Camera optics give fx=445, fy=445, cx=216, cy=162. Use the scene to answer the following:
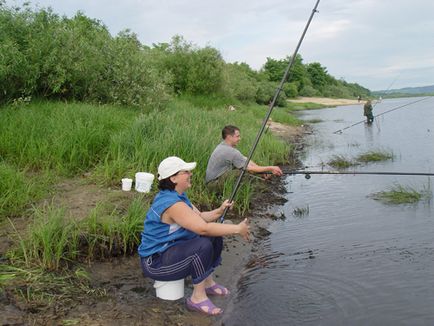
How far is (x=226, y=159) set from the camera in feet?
22.1

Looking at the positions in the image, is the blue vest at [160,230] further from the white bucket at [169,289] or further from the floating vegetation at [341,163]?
the floating vegetation at [341,163]

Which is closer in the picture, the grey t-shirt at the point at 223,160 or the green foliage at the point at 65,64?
the grey t-shirt at the point at 223,160

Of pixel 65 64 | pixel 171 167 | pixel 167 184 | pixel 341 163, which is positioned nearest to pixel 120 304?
pixel 167 184

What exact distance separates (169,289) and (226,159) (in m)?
3.06

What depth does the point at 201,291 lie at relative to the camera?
4000mm

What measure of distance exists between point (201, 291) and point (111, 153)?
4.15 metres

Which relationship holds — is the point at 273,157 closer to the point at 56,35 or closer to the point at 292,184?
the point at 292,184

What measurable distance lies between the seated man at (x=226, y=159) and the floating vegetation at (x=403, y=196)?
3255mm

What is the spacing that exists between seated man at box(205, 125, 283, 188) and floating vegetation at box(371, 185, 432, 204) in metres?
3.26

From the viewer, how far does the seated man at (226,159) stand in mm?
6617

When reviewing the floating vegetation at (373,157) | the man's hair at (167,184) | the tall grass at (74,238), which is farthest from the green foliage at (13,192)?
the floating vegetation at (373,157)

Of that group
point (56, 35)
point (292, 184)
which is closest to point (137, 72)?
point (56, 35)

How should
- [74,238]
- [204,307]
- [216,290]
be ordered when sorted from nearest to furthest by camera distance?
[204,307] < [216,290] < [74,238]

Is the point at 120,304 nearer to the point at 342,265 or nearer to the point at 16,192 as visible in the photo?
the point at 16,192
